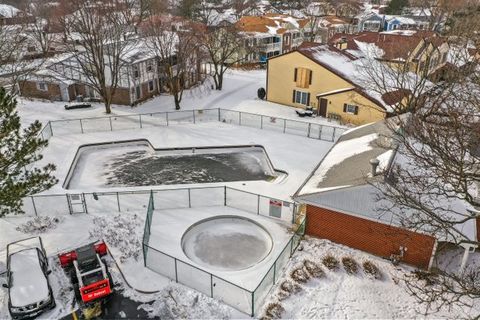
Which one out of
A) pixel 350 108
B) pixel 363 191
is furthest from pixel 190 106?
pixel 363 191

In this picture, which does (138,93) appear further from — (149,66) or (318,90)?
(318,90)

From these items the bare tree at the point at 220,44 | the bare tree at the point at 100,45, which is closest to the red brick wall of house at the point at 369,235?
the bare tree at the point at 100,45

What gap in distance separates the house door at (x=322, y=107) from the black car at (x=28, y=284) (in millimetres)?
29457

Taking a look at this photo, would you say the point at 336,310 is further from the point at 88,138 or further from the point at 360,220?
the point at 88,138

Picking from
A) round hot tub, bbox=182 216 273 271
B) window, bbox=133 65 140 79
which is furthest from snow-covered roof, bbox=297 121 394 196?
window, bbox=133 65 140 79

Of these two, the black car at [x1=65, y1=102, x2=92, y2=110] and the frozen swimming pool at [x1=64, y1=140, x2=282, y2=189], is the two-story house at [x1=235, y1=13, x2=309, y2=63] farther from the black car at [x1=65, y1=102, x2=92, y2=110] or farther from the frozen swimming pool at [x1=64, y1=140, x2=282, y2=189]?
the frozen swimming pool at [x1=64, y1=140, x2=282, y2=189]

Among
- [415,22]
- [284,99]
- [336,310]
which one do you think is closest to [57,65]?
[284,99]

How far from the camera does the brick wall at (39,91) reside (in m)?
42.8

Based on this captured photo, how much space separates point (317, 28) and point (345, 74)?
148ft

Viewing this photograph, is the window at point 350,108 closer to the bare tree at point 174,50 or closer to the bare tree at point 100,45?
the bare tree at point 174,50

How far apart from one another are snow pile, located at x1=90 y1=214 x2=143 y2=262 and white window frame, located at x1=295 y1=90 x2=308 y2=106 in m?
25.7

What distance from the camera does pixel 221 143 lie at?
32.3 m

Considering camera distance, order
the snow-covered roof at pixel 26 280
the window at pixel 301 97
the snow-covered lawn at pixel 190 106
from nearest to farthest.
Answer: the snow-covered roof at pixel 26 280, the snow-covered lawn at pixel 190 106, the window at pixel 301 97

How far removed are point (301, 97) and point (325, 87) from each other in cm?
311
